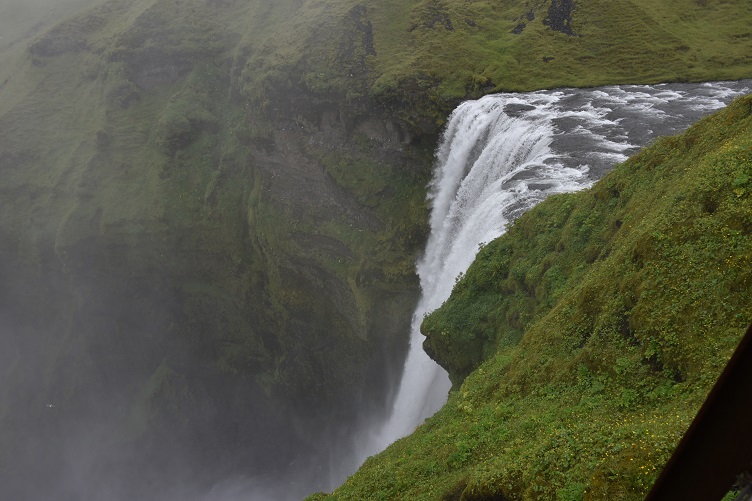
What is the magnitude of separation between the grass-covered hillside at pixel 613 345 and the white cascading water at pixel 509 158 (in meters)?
5.93

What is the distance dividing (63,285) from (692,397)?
54772 millimetres

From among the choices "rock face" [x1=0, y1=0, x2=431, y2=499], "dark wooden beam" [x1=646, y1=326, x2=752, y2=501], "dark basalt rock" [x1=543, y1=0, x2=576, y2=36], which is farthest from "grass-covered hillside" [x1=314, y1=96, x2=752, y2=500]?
"dark basalt rock" [x1=543, y1=0, x2=576, y2=36]

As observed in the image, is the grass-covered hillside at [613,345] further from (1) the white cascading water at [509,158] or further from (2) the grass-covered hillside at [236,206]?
(2) the grass-covered hillside at [236,206]

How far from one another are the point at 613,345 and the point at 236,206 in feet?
130

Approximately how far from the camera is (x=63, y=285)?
51.3 m

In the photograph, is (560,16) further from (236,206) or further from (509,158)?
(236,206)

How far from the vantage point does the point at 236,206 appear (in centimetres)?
4588

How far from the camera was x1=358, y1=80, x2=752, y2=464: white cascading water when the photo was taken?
21.5 metres

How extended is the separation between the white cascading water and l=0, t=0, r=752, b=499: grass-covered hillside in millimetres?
2339

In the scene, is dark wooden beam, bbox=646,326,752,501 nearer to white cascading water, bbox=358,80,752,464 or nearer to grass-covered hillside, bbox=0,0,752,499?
white cascading water, bbox=358,80,752,464

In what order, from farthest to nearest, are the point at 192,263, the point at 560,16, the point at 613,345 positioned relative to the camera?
1. the point at 192,263
2. the point at 560,16
3. the point at 613,345

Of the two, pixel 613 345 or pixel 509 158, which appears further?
pixel 509 158

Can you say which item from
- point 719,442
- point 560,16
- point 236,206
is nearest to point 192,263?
point 236,206

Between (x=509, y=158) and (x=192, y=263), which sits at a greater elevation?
(x=509, y=158)
